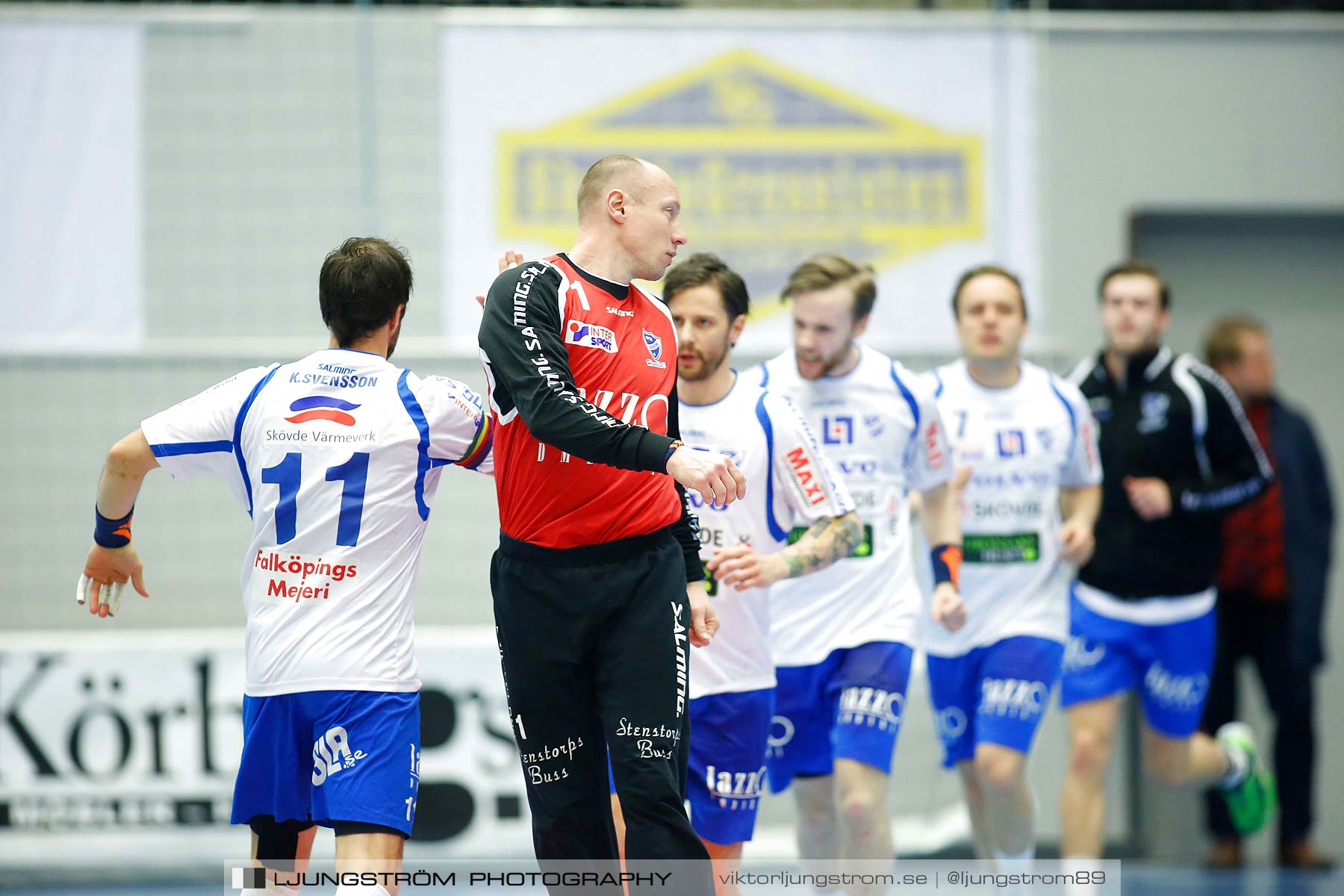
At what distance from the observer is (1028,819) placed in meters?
5.70

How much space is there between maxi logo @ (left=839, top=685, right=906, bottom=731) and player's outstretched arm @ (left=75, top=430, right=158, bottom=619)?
2436mm

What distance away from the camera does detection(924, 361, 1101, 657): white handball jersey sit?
586 centimetres

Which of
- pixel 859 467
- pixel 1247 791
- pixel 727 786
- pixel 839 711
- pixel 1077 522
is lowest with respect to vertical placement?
pixel 1247 791

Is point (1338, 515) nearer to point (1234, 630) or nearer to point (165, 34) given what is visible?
point (1234, 630)

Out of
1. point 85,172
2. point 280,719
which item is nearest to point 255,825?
point 280,719

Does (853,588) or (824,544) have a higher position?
(824,544)

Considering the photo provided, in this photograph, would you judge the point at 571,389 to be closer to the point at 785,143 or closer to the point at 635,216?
the point at 635,216

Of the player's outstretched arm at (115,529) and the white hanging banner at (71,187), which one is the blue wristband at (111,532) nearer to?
the player's outstretched arm at (115,529)

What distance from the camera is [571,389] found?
11.0ft

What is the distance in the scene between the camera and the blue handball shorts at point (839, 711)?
496cm

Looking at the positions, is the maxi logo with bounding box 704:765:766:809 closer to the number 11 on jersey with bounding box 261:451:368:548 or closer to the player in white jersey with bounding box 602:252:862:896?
the player in white jersey with bounding box 602:252:862:896

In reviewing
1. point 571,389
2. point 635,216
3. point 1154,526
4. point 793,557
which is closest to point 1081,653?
point 1154,526

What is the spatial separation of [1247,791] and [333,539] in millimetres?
5679

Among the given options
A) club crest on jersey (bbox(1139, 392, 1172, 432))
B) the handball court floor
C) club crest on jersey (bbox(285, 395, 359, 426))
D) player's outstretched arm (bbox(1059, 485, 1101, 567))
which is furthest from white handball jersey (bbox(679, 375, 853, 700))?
club crest on jersey (bbox(1139, 392, 1172, 432))
